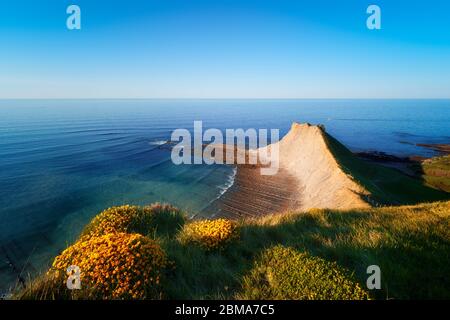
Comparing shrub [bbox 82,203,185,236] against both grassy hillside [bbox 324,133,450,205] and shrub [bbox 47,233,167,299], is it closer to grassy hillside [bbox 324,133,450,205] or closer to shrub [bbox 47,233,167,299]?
shrub [bbox 47,233,167,299]

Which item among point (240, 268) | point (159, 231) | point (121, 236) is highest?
point (121, 236)

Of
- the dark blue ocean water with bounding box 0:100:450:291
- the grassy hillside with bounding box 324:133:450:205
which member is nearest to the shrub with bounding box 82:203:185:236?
the dark blue ocean water with bounding box 0:100:450:291

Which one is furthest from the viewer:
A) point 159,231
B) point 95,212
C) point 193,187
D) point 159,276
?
point 193,187

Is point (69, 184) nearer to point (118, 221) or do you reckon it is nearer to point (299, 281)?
point (118, 221)

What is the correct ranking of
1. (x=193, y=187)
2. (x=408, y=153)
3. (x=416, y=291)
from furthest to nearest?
(x=408, y=153) < (x=193, y=187) < (x=416, y=291)
